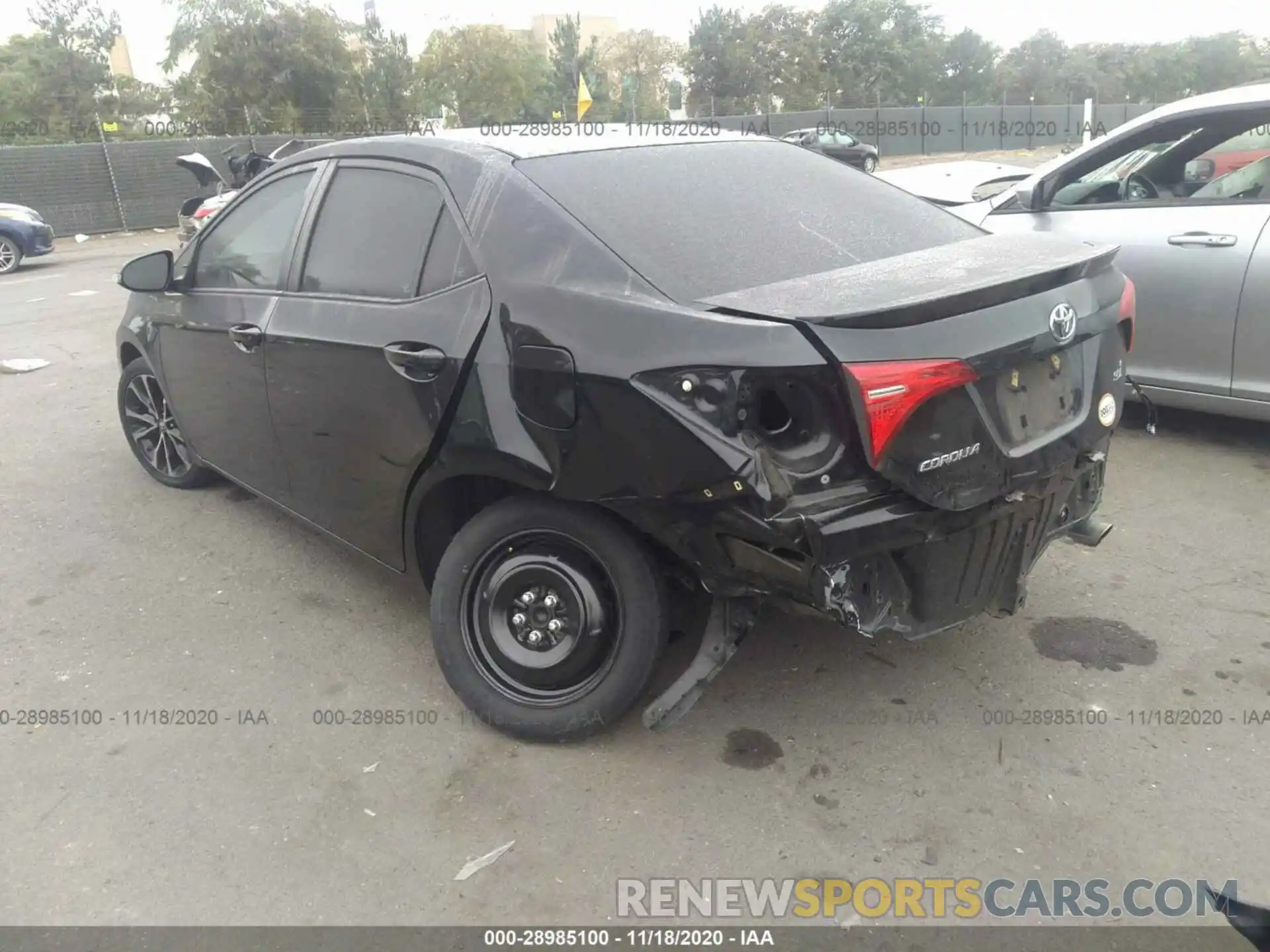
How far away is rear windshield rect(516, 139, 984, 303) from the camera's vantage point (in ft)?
9.46

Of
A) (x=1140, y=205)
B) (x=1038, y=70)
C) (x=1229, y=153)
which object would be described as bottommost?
(x=1140, y=205)

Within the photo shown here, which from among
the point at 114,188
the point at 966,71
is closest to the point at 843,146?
the point at 114,188

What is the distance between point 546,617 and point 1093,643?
1.89 metres

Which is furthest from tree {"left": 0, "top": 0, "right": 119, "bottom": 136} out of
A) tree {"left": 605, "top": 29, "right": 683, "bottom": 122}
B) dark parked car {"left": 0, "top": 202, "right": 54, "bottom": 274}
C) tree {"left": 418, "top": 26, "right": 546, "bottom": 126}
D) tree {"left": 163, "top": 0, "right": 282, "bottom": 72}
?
tree {"left": 605, "top": 29, "right": 683, "bottom": 122}

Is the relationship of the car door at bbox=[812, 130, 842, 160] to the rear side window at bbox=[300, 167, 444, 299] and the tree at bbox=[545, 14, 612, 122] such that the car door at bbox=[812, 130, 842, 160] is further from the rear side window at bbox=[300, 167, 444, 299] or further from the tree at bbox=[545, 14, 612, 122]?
the rear side window at bbox=[300, 167, 444, 299]

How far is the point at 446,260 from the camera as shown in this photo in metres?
3.16

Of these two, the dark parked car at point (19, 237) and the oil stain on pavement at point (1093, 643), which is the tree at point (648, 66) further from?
the oil stain on pavement at point (1093, 643)

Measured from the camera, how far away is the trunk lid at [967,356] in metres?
2.41

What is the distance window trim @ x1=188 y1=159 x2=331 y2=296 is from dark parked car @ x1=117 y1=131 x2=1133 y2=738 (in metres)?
0.02

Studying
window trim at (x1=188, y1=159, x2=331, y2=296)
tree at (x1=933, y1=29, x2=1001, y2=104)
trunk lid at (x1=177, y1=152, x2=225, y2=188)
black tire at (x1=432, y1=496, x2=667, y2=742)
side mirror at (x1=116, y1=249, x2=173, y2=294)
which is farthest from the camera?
tree at (x1=933, y1=29, x2=1001, y2=104)

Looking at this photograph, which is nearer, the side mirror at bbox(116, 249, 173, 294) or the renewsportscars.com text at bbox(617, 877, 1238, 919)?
the renewsportscars.com text at bbox(617, 877, 1238, 919)

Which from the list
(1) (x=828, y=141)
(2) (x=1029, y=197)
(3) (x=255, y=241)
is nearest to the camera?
(3) (x=255, y=241)

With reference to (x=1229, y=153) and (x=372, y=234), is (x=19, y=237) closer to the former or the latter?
(x=372, y=234)

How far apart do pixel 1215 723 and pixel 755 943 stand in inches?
63.7
